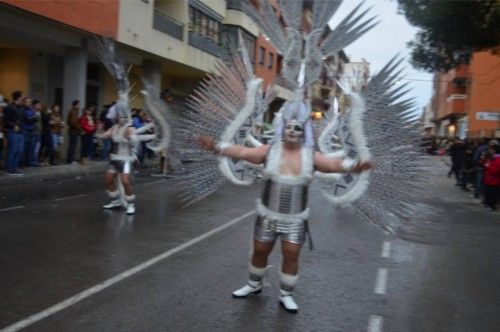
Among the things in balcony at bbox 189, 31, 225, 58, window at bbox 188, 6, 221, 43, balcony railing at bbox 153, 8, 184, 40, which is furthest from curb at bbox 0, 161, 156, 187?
window at bbox 188, 6, 221, 43

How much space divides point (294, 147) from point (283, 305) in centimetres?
142

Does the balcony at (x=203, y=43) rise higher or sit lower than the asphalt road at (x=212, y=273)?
higher

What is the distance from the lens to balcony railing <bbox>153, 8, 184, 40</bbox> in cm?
2258

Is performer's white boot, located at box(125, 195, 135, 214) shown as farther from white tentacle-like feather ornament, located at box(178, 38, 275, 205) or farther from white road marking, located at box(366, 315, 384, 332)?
white road marking, located at box(366, 315, 384, 332)

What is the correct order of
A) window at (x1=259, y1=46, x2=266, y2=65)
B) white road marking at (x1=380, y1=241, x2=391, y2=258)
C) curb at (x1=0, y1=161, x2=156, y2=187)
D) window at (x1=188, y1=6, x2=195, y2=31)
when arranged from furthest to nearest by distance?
window at (x1=259, y1=46, x2=266, y2=65), window at (x1=188, y1=6, x2=195, y2=31), curb at (x1=0, y1=161, x2=156, y2=187), white road marking at (x1=380, y1=241, x2=391, y2=258)

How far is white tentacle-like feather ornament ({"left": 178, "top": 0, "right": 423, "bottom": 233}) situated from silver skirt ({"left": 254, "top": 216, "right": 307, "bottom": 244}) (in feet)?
1.29

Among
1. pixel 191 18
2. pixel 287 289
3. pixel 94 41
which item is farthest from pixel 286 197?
pixel 191 18

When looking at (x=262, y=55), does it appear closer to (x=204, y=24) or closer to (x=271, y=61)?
(x=271, y=61)

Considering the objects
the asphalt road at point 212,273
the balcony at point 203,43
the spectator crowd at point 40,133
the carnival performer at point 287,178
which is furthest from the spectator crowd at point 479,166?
the balcony at point 203,43

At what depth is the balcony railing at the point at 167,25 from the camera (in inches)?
889

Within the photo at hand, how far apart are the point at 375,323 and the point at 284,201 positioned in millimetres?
1290

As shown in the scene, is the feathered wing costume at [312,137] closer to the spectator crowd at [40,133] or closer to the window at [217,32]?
the spectator crowd at [40,133]

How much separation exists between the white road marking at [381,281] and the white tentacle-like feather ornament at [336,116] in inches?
42.5

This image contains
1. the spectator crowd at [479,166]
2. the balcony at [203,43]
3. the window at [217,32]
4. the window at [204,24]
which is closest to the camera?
the spectator crowd at [479,166]
